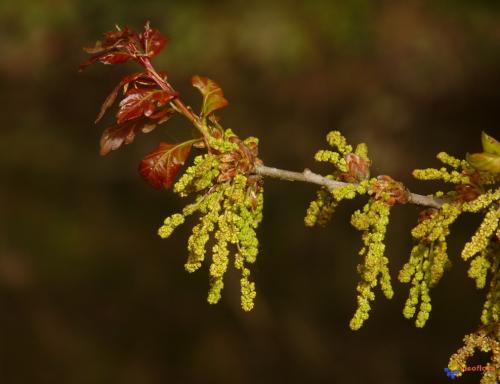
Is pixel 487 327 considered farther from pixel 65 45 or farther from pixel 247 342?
pixel 65 45

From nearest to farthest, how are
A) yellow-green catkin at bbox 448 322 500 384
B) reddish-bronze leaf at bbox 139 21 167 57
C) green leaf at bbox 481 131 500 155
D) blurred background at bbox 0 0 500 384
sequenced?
green leaf at bbox 481 131 500 155, yellow-green catkin at bbox 448 322 500 384, reddish-bronze leaf at bbox 139 21 167 57, blurred background at bbox 0 0 500 384

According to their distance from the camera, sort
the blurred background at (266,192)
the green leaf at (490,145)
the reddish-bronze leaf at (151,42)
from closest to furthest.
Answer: the green leaf at (490,145) < the reddish-bronze leaf at (151,42) < the blurred background at (266,192)

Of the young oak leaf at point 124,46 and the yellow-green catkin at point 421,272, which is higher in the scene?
the young oak leaf at point 124,46

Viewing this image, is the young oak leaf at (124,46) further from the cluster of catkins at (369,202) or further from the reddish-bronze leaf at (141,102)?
the cluster of catkins at (369,202)

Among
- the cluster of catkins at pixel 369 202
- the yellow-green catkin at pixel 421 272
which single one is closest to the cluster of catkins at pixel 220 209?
the cluster of catkins at pixel 369 202

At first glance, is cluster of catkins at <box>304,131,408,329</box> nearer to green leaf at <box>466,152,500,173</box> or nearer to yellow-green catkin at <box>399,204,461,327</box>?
yellow-green catkin at <box>399,204,461,327</box>

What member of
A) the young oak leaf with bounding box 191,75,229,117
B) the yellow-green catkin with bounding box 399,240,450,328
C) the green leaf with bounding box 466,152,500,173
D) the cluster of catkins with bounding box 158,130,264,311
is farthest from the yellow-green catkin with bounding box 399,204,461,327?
the young oak leaf with bounding box 191,75,229,117
